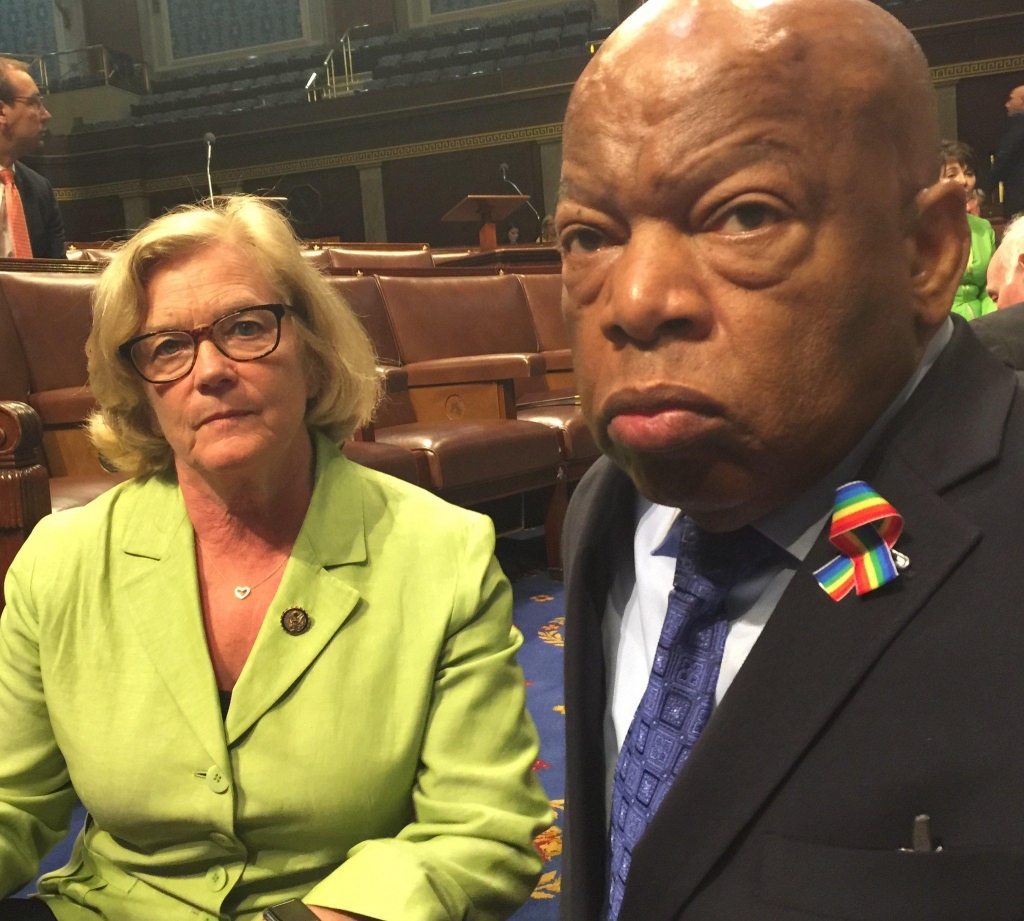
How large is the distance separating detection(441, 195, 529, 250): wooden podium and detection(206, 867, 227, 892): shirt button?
5445 mm

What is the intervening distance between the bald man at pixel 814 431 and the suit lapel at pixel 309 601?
2.34 feet

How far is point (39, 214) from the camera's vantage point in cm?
400

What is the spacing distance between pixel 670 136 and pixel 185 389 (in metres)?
0.88

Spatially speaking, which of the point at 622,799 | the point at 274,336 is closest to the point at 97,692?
the point at 274,336

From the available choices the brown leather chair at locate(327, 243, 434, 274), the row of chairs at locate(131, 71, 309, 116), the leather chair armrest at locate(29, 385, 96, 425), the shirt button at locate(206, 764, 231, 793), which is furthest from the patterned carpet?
the row of chairs at locate(131, 71, 309, 116)

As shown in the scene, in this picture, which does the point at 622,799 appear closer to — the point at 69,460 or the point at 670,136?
the point at 670,136

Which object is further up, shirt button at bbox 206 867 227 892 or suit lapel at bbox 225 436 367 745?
suit lapel at bbox 225 436 367 745

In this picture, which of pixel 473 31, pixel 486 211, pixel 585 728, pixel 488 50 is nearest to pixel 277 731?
pixel 585 728

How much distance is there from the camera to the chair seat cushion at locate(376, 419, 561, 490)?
277 centimetres

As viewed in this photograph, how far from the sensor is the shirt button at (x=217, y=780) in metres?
1.10

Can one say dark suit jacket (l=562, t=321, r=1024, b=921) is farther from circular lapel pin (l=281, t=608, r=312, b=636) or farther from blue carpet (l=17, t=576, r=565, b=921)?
circular lapel pin (l=281, t=608, r=312, b=636)

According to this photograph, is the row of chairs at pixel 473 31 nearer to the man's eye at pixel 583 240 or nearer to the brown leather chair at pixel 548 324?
the brown leather chair at pixel 548 324

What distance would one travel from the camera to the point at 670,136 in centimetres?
46

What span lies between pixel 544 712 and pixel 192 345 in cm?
131
